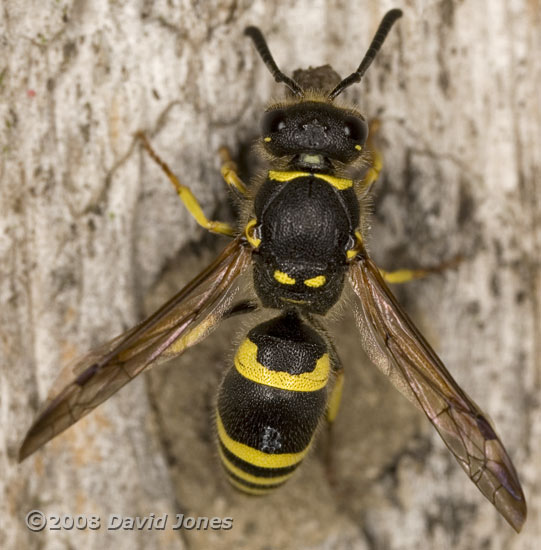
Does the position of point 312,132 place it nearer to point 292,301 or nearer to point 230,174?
point 230,174

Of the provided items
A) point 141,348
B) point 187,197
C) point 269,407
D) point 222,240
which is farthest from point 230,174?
point 269,407

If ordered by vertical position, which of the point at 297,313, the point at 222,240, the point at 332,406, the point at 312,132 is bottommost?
the point at 332,406

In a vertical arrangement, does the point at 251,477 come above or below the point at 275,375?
below

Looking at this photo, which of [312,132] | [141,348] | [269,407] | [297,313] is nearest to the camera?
[141,348]

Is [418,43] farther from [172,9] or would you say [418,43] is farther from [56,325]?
[56,325]

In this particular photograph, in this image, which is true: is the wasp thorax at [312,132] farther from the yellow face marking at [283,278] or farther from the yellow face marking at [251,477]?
the yellow face marking at [251,477]

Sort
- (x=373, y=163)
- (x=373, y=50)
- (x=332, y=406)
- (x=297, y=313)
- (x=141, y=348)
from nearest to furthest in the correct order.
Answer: (x=141, y=348) → (x=373, y=50) → (x=297, y=313) → (x=373, y=163) → (x=332, y=406)

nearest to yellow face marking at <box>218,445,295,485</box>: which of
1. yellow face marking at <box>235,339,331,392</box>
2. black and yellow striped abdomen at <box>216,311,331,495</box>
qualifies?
black and yellow striped abdomen at <box>216,311,331,495</box>
